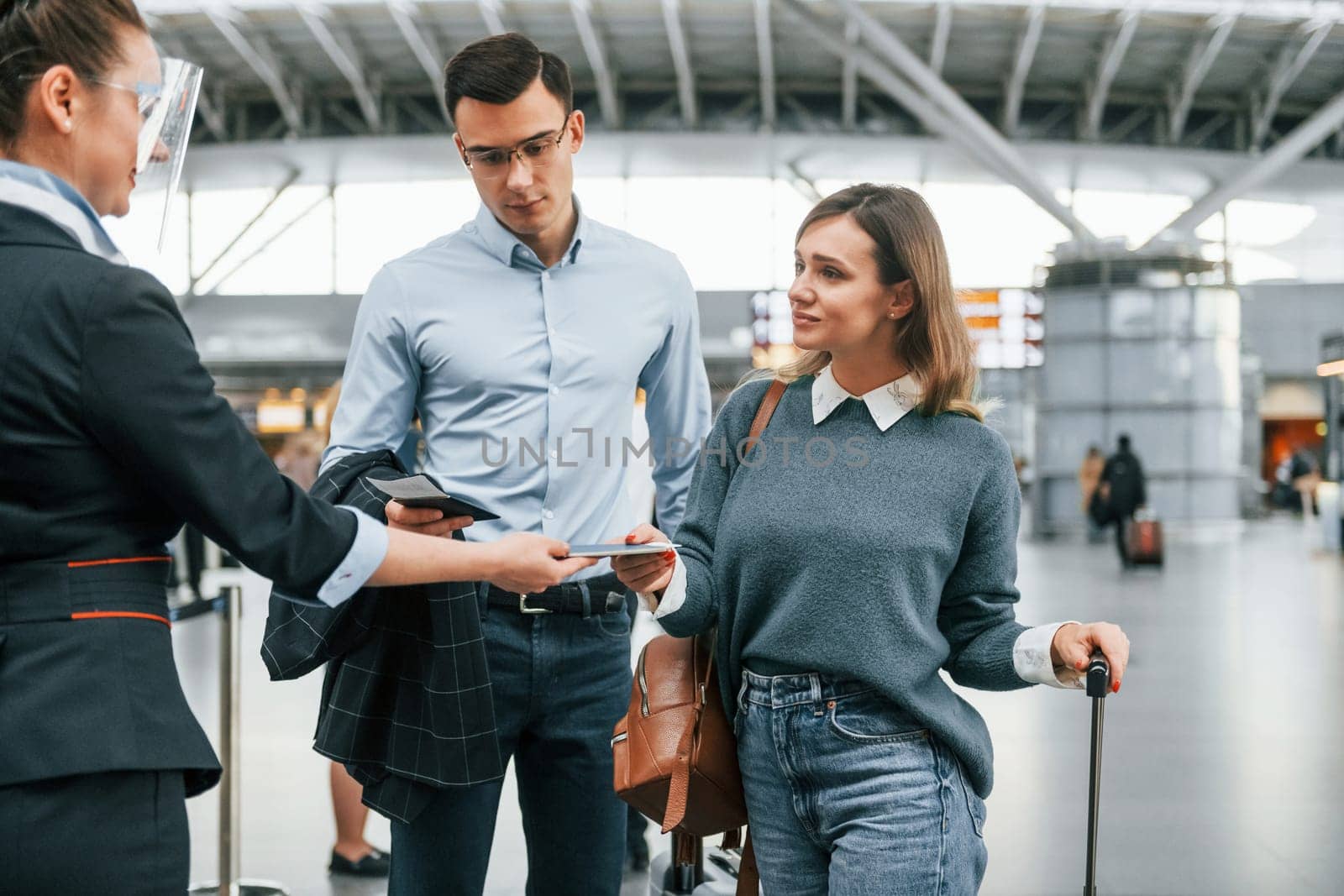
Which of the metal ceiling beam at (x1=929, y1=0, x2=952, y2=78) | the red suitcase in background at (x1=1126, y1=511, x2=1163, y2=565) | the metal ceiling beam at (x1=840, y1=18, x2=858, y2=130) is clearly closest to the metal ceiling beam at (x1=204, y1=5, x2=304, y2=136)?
the metal ceiling beam at (x1=840, y1=18, x2=858, y2=130)

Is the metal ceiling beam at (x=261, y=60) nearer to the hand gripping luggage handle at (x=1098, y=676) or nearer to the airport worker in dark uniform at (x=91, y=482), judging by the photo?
the airport worker in dark uniform at (x=91, y=482)

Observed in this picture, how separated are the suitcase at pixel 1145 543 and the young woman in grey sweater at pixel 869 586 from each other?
12601 millimetres

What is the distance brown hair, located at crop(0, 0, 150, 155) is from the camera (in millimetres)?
1345

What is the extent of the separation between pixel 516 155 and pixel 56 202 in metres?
0.96

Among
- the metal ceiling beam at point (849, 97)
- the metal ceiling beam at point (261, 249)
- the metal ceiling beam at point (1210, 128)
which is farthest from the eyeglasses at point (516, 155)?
the metal ceiling beam at point (1210, 128)

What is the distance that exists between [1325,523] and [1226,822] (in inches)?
575

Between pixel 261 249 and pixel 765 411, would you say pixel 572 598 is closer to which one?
pixel 765 411

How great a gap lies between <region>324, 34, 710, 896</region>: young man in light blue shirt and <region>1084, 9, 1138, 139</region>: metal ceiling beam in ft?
82.7

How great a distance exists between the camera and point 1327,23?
23.8m

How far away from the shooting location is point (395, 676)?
2096mm

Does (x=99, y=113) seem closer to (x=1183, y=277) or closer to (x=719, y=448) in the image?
(x=719, y=448)

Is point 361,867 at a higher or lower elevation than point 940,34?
lower

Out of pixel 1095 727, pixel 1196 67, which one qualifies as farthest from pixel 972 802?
pixel 1196 67

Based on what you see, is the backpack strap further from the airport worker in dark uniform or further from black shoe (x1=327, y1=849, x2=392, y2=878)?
black shoe (x1=327, y1=849, x2=392, y2=878)
